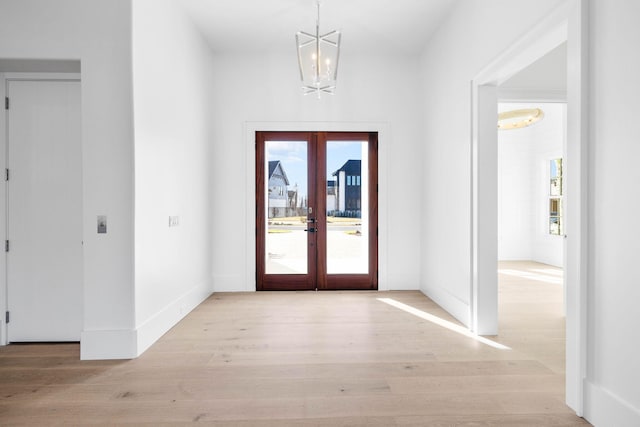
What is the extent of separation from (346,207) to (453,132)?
185 centimetres

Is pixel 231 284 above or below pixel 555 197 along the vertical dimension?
below

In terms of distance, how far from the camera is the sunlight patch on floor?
3128 mm

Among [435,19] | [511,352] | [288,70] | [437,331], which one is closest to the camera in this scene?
[511,352]

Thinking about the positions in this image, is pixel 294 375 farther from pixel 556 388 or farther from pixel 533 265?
pixel 533 265

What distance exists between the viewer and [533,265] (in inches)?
288

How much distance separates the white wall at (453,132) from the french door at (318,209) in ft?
2.68

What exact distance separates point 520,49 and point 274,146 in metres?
3.30

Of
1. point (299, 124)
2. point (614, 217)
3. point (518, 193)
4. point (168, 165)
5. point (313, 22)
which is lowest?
point (614, 217)

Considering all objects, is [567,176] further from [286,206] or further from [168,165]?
[286,206]

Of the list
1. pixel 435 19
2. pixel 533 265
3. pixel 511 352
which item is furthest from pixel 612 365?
pixel 533 265

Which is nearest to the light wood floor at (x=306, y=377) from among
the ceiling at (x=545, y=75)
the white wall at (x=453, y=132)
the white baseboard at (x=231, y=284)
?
the white wall at (x=453, y=132)

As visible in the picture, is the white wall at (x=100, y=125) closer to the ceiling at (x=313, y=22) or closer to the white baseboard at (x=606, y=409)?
the ceiling at (x=313, y=22)

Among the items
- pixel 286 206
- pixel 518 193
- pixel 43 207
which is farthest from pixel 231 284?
pixel 518 193

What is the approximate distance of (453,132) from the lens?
387 cm
